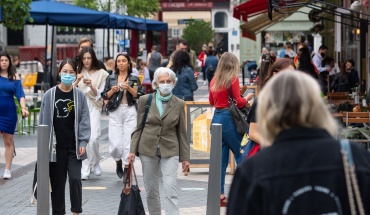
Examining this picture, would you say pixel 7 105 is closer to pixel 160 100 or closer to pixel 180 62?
pixel 180 62

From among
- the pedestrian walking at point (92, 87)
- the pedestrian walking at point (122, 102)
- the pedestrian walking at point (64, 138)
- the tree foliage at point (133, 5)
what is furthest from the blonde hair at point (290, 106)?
the tree foliage at point (133, 5)

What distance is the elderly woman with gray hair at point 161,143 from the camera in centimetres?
874

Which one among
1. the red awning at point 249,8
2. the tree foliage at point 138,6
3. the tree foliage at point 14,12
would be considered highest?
the tree foliage at point 138,6

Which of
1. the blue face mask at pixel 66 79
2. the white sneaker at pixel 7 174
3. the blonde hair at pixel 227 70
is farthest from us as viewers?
the white sneaker at pixel 7 174

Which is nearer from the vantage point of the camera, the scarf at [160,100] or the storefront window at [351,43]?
the scarf at [160,100]

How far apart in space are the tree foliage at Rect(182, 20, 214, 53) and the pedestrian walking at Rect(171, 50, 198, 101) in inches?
1784

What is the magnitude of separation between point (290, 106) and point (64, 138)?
18.7ft

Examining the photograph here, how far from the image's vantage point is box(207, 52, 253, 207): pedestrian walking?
1059 centimetres

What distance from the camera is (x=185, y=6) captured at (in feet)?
225

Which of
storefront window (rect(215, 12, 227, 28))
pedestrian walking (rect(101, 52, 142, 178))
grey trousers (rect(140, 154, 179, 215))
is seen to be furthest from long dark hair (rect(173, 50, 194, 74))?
storefront window (rect(215, 12, 227, 28))

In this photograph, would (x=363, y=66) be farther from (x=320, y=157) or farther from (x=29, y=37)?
(x=29, y=37)

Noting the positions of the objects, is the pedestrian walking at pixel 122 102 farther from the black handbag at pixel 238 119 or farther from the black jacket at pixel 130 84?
the black handbag at pixel 238 119

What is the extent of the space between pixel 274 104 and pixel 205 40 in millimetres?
57582

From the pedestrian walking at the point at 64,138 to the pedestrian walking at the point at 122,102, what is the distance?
276cm
